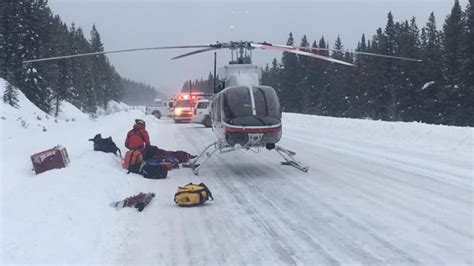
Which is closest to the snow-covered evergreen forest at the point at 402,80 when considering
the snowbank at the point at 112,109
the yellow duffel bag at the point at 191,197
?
the snowbank at the point at 112,109

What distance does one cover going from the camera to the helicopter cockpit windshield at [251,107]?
35.9 ft

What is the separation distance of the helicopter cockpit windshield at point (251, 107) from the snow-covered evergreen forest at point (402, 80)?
39377 millimetres

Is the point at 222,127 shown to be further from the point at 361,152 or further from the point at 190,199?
the point at 361,152

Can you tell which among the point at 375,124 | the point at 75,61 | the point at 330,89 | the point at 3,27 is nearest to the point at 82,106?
the point at 75,61

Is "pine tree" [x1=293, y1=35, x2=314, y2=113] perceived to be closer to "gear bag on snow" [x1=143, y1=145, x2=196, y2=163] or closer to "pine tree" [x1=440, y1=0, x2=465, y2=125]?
"pine tree" [x1=440, y1=0, x2=465, y2=125]

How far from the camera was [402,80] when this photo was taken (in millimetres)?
59594

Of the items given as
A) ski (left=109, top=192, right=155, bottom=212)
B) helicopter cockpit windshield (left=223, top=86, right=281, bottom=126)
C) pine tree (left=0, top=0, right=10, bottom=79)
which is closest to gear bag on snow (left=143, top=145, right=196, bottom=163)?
helicopter cockpit windshield (left=223, top=86, right=281, bottom=126)

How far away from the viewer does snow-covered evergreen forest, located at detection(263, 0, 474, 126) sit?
48.2 meters

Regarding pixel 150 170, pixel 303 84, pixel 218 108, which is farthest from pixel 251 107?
pixel 303 84

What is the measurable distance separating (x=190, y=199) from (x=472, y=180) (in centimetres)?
604

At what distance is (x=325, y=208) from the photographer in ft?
25.1

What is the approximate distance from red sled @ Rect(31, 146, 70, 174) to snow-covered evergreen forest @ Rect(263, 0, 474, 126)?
4308 centimetres

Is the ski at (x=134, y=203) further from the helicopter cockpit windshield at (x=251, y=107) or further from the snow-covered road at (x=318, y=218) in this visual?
the helicopter cockpit windshield at (x=251, y=107)

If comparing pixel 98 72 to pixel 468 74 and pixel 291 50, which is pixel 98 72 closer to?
pixel 468 74
